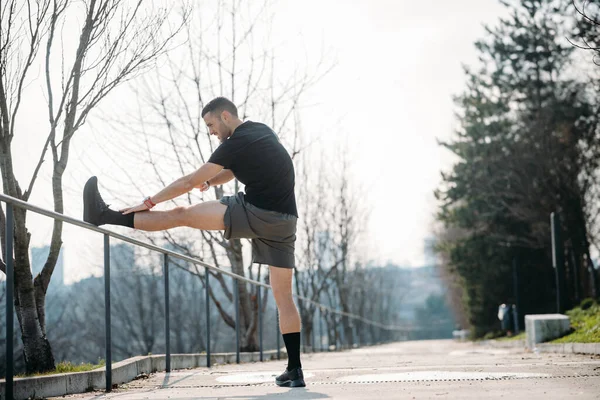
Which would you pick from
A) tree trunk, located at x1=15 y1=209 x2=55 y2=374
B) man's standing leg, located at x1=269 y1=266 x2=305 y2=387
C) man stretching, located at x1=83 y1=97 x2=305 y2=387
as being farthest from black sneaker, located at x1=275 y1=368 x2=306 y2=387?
tree trunk, located at x1=15 y1=209 x2=55 y2=374

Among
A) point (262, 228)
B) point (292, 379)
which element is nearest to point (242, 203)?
point (262, 228)

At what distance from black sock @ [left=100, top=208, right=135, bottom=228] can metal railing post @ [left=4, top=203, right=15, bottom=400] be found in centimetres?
90

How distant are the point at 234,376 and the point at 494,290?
1300 inches

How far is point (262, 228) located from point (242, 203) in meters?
0.20

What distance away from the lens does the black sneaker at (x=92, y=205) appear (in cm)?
530

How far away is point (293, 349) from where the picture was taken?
5449mm

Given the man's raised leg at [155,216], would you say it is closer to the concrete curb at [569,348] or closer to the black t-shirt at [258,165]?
the black t-shirt at [258,165]

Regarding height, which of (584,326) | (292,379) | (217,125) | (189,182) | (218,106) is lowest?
(292,379)

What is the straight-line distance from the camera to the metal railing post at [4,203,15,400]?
4.19 metres

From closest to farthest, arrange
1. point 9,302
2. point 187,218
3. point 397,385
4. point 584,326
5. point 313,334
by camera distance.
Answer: point 9,302 → point 397,385 → point 187,218 → point 584,326 → point 313,334

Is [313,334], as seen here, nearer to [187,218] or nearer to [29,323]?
[29,323]

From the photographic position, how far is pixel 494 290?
38.2 metres

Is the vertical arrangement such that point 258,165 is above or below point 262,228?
above

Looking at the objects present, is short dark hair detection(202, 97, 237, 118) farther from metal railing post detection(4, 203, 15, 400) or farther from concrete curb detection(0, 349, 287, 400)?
concrete curb detection(0, 349, 287, 400)
